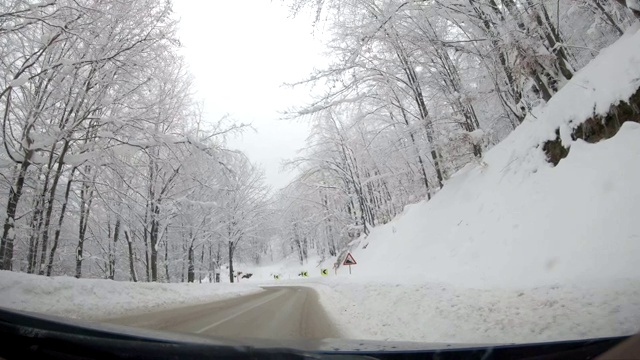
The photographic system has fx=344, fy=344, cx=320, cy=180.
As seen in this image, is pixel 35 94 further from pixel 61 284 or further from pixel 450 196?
pixel 450 196

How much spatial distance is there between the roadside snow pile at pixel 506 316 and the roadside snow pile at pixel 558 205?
0.50 metres

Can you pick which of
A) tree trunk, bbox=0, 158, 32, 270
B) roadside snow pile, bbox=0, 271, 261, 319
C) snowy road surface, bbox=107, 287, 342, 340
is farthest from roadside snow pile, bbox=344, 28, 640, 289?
tree trunk, bbox=0, 158, 32, 270

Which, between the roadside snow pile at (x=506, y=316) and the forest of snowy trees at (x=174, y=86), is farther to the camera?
the forest of snowy trees at (x=174, y=86)

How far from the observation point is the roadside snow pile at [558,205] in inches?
190

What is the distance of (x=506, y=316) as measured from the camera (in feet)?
13.6

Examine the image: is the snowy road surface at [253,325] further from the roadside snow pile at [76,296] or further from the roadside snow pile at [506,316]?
the roadside snow pile at [76,296]

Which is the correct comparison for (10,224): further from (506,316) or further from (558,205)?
(558,205)

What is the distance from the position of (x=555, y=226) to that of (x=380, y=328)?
11.9ft

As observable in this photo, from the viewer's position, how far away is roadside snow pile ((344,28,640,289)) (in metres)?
4.82

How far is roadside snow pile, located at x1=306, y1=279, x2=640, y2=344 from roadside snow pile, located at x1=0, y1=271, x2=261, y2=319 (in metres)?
5.54

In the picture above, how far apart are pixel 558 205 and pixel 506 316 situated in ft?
11.0

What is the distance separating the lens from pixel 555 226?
6.12m

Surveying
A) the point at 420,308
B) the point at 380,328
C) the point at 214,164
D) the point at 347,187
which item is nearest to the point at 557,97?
the point at 420,308

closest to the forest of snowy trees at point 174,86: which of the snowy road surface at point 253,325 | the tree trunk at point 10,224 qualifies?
the tree trunk at point 10,224
